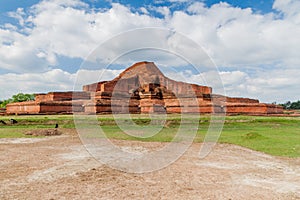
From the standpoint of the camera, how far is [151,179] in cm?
472

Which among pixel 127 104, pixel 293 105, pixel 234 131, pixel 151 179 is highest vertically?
pixel 293 105

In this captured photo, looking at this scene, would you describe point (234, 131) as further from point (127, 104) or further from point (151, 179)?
point (127, 104)

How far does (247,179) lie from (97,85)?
27.8 meters

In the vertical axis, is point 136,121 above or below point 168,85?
below

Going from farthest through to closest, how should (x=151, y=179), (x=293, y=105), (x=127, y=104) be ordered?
(x=293, y=105)
(x=127, y=104)
(x=151, y=179)

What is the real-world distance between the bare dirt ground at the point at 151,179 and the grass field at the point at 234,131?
2.19 metres

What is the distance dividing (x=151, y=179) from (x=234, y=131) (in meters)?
9.47

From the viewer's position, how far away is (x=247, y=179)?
15.8 feet

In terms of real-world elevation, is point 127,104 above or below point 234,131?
above

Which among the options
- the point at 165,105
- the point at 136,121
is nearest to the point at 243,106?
the point at 165,105

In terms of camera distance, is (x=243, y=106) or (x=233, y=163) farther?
(x=243, y=106)

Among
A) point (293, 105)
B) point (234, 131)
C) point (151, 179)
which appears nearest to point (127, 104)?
point (234, 131)

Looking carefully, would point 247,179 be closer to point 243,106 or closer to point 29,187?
point 29,187

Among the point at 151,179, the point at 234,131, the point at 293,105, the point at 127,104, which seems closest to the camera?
the point at 151,179
